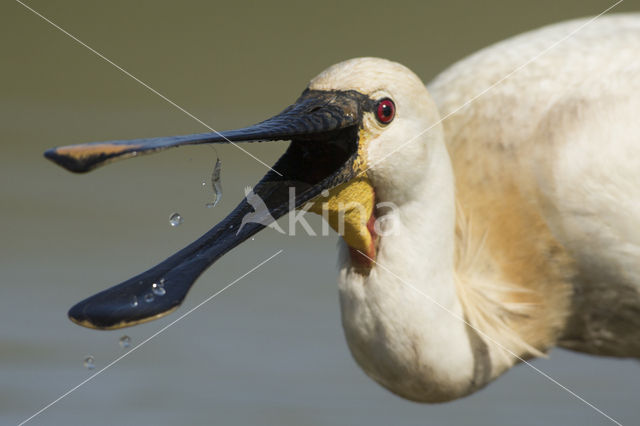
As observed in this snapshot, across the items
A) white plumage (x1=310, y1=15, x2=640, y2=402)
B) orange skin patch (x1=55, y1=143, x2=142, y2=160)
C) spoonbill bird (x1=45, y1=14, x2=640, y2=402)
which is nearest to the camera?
orange skin patch (x1=55, y1=143, x2=142, y2=160)

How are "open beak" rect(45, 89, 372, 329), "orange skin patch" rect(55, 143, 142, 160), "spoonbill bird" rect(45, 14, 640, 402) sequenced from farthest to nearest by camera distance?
"spoonbill bird" rect(45, 14, 640, 402)
"open beak" rect(45, 89, 372, 329)
"orange skin patch" rect(55, 143, 142, 160)

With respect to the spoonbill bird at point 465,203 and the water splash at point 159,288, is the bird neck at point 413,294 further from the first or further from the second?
the water splash at point 159,288

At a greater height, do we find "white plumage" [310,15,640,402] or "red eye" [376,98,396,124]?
"red eye" [376,98,396,124]

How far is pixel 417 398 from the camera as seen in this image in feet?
10.7

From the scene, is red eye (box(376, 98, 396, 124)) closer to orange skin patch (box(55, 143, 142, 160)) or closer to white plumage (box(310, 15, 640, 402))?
white plumage (box(310, 15, 640, 402))

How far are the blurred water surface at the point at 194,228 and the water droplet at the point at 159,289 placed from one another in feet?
4.91

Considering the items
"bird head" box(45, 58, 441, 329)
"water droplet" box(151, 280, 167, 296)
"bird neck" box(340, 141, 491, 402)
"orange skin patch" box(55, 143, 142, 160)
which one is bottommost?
"bird neck" box(340, 141, 491, 402)

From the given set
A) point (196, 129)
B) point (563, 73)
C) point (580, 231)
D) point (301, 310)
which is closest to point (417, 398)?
point (580, 231)

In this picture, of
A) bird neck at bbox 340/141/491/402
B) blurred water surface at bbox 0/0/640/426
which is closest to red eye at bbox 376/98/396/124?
bird neck at bbox 340/141/491/402

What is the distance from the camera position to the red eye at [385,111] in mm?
2957

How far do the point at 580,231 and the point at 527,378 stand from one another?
1.63 meters

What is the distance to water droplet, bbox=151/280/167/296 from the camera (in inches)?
110

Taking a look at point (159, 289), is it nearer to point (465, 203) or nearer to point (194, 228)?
point (465, 203)

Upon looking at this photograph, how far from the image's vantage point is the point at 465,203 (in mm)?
3418
